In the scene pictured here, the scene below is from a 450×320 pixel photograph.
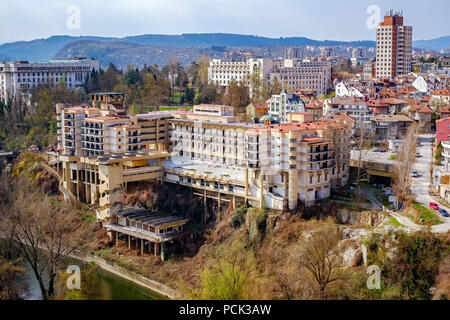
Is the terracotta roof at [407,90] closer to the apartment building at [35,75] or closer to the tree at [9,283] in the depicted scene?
the apartment building at [35,75]

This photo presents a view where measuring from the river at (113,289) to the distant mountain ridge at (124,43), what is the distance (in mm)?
24342

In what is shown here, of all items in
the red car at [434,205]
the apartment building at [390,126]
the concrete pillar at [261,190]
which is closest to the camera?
the red car at [434,205]

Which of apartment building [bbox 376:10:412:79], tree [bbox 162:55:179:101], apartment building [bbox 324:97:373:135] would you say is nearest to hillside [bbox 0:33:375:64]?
tree [bbox 162:55:179:101]

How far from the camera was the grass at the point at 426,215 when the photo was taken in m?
13.4

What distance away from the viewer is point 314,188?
1608 cm

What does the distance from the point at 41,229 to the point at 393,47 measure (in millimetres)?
29312

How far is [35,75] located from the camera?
110ft

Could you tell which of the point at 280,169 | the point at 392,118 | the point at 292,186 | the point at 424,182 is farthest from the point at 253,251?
the point at 392,118

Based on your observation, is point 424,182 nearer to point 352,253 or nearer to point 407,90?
point 352,253

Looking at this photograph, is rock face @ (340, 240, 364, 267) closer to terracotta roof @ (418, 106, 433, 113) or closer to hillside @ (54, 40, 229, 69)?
terracotta roof @ (418, 106, 433, 113)

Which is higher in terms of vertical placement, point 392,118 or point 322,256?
point 392,118

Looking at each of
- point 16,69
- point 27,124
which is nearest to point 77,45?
point 16,69

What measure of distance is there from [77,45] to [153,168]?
61.6 meters

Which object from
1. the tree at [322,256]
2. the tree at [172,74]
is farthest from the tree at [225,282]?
the tree at [172,74]
